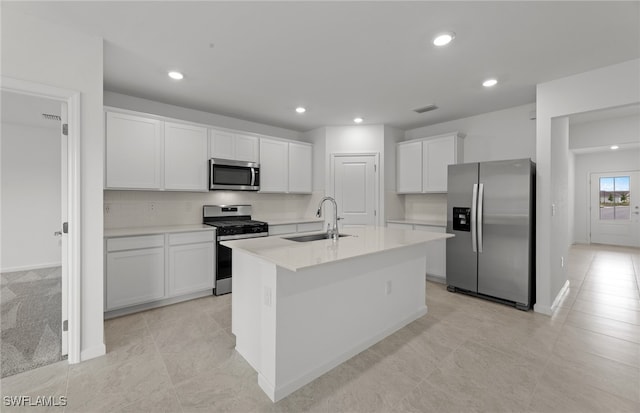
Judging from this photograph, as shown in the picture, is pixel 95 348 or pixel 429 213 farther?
pixel 429 213

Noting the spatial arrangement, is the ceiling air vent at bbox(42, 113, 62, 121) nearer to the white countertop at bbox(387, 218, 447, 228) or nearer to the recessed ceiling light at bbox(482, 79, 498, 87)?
the white countertop at bbox(387, 218, 447, 228)

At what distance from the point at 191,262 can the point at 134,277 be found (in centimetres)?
62

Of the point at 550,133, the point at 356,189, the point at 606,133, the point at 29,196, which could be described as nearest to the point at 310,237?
the point at 356,189

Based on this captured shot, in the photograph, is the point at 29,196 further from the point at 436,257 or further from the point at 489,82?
the point at 489,82

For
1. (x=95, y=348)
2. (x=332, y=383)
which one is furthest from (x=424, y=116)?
(x=95, y=348)

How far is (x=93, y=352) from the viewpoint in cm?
230

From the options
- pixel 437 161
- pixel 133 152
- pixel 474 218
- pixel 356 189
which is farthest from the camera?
pixel 356 189

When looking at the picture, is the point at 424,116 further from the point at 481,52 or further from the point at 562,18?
the point at 562,18

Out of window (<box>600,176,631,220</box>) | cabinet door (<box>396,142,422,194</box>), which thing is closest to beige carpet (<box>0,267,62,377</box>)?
cabinet door (<box>396,142,422,194</box>)

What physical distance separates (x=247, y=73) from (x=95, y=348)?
2.92m

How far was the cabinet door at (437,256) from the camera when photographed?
4.26m

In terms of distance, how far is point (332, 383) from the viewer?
2.00 meters

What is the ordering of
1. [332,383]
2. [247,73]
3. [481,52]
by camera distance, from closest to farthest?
[332,383] → [481,52] → [247,73]

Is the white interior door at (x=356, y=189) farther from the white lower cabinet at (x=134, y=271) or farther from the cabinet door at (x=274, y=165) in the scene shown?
the white lower cabinet at (x=134, y=271)
